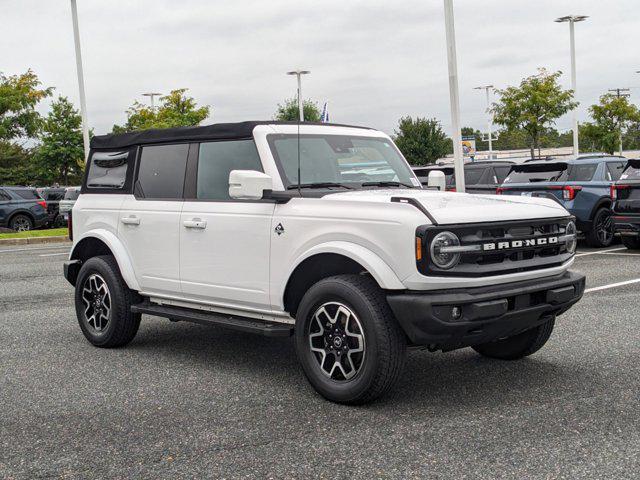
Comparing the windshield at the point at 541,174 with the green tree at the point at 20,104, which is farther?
the green tree at the point at 20,104

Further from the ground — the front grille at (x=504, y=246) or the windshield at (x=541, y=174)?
the windshield at (x=541, y=174)

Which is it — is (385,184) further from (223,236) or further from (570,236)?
(570,236)

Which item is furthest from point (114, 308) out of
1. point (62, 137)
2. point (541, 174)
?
point (62, 137)

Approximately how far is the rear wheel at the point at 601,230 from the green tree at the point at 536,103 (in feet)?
75.6

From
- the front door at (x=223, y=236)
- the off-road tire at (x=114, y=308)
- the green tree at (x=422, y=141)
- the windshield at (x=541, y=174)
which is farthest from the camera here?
the green tree at (x=422, y=141)

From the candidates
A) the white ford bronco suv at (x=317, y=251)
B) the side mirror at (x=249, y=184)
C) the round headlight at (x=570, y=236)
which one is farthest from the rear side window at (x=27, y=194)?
the round headlight at (x=570, y=236)

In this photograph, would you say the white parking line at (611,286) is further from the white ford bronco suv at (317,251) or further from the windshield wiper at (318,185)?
the windshield wiper at (318,185)

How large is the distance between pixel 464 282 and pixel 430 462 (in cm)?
121

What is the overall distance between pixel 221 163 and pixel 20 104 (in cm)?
3705

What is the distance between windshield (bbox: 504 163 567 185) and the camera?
51.2 ft

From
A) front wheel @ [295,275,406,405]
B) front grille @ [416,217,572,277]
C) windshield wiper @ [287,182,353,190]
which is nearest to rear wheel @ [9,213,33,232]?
windshield wiper @ [287,182,353,190]

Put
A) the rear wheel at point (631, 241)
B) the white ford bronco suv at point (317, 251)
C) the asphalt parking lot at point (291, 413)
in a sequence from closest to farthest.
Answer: the asphalt parking lot at point (291, 413) < the white ford bronco suv at point (317, 251) < the rear wheel at point (631, 241)

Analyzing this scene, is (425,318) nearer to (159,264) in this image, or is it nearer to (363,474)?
(363,474)

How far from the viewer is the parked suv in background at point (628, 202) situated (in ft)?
44.7
